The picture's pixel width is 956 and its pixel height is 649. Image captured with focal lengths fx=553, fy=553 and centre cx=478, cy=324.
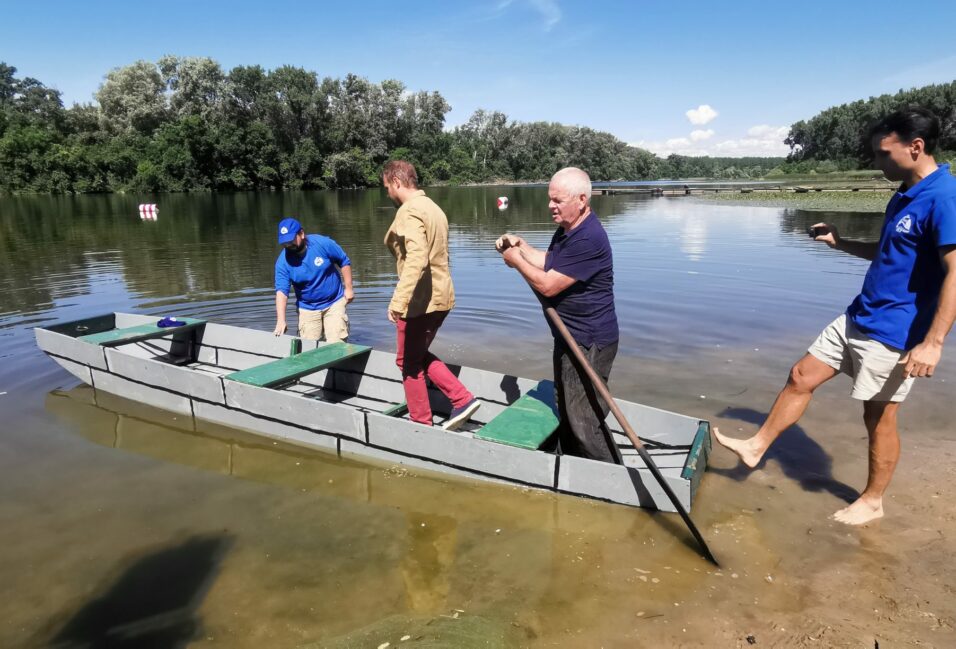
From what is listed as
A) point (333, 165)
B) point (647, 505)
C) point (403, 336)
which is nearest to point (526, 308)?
point (403, 336)

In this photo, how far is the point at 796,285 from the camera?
12.2 m

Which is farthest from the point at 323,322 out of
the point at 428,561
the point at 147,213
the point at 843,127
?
the point at 843,127

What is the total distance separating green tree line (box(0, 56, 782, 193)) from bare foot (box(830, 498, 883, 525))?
223ft

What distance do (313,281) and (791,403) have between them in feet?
17.4

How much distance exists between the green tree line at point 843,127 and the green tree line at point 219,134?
67255 mm

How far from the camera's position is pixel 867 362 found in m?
3.45

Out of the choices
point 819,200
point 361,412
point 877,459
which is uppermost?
point 819,200

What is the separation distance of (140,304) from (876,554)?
12.2 meters

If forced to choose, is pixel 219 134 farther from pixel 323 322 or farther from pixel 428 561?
pixel 428 561

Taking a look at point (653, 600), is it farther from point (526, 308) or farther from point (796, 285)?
point (796, 285)

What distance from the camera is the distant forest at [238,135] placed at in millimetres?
58031

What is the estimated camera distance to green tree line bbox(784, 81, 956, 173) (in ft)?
274

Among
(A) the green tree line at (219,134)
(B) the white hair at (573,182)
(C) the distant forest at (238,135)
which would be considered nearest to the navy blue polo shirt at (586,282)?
(B) the white hair at (573,182)

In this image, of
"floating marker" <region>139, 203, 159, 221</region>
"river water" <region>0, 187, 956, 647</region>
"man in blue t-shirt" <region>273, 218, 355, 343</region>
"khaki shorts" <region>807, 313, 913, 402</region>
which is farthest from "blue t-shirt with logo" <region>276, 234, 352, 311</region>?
"floating marker" <region>139, 203, 159, 221</region>
